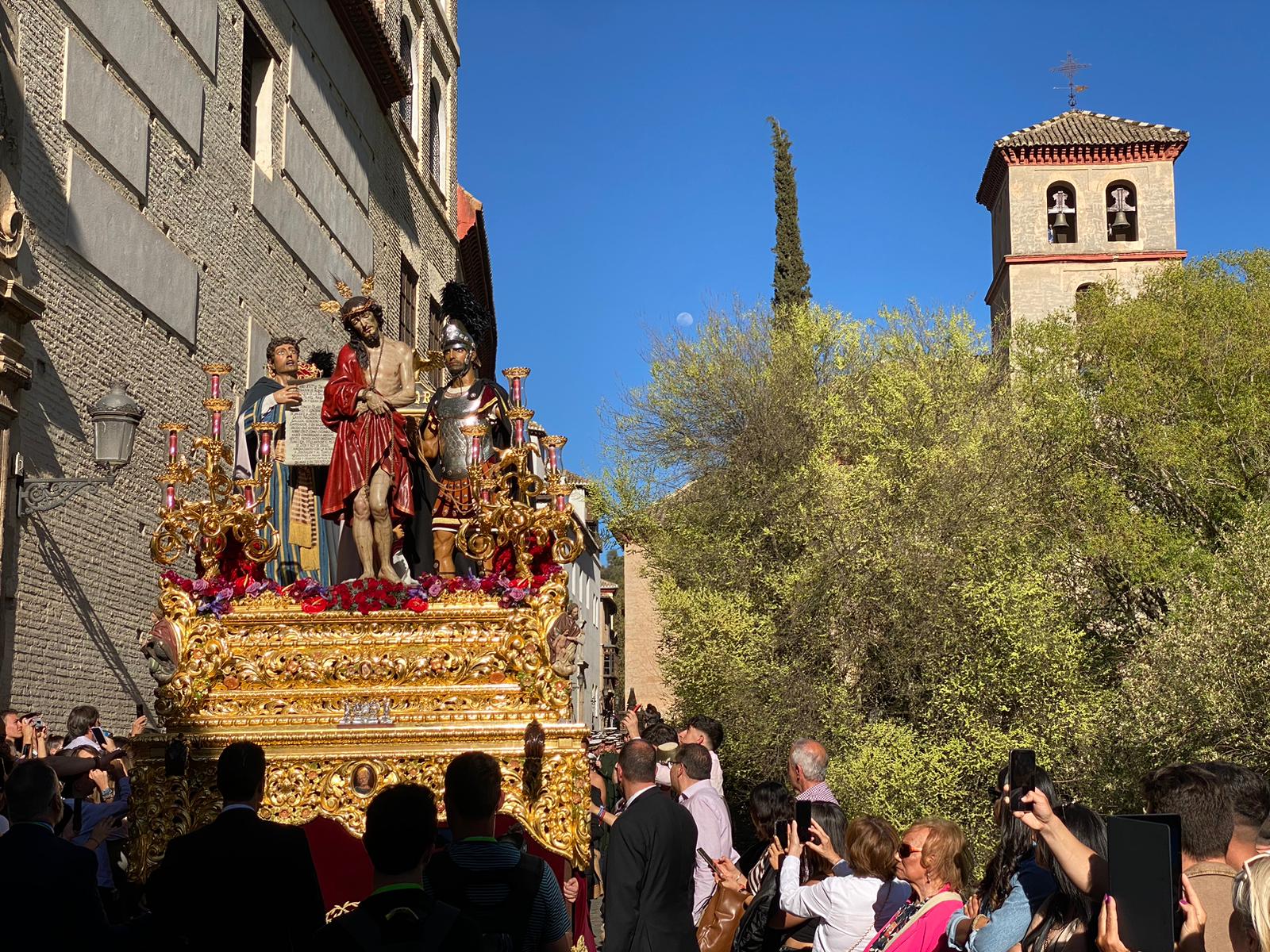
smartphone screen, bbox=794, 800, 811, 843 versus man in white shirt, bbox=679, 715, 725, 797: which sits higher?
man in white shirt, bbox=679, 715, 725, 797

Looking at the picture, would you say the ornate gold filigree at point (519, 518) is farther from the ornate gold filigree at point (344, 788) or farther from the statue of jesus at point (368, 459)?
the ornate gold filigree at point (344, 788)

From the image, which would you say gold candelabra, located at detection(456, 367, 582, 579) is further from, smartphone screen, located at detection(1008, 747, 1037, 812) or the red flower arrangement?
smartphone screen, located at detection(1008, 747, 1037, 812)

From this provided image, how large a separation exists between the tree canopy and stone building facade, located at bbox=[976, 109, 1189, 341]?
1093 centimetres

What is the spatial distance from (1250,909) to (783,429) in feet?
87.3

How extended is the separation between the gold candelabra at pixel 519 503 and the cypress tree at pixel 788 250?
3250cm

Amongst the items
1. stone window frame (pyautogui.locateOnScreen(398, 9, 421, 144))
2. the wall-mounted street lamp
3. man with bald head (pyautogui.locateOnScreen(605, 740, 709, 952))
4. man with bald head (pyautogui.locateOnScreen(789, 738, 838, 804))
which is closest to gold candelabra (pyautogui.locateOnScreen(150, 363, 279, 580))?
man with bald head (pyautogui.locateOnScreen(605, 740, 709, 952))

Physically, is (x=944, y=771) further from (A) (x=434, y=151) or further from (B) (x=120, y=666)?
(A) (x=434, y=151)

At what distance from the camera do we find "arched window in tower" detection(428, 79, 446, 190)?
101ft

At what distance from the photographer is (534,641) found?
25.5 feet

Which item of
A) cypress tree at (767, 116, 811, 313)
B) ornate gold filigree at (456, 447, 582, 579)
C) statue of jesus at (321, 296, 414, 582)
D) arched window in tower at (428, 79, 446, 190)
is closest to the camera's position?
ornate gold filigree at (456, 447, 582, 579)

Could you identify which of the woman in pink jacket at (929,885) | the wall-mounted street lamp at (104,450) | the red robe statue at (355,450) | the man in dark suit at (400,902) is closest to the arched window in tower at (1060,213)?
the wall-mounted street lamp at (104,450)

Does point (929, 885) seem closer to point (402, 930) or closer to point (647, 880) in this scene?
point (647, 880)

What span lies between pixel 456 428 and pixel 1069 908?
206 inches

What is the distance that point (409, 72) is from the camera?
2855 centimetres
